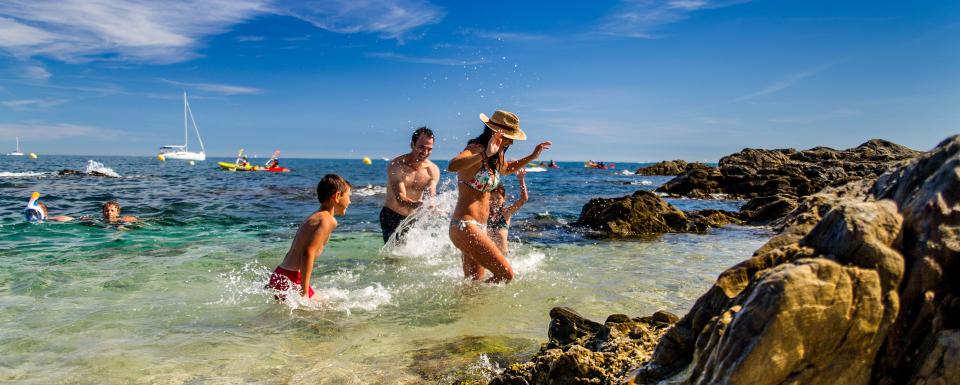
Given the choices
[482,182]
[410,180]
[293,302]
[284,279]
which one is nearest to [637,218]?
[410,180]

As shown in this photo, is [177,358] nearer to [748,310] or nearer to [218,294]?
[218,294]

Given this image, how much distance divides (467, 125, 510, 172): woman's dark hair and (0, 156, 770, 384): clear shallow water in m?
1.46

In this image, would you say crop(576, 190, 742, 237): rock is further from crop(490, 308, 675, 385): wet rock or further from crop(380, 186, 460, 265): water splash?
crop(490, 308, 675, 385): wet rock

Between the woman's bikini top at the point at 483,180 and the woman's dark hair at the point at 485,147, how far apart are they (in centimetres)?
8

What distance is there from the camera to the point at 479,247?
5.79m

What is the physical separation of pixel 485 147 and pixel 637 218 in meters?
7.93

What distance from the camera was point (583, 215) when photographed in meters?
13.6

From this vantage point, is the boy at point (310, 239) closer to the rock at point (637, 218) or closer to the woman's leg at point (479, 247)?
the woman's leg at point (479, 247)

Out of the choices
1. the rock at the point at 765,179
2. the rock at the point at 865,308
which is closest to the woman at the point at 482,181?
the rock at the point at 865,308

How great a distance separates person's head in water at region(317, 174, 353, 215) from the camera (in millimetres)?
5352

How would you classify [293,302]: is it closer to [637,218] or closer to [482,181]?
[482,181]

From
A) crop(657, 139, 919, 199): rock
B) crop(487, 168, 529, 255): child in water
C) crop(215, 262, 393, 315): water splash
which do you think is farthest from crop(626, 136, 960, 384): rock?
crop(657, 139, 919, 199): rock

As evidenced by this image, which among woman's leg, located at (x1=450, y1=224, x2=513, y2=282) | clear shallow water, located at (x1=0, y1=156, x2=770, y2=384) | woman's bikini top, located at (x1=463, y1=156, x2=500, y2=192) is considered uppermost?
woman's bikini top, located at (x1=463, y1=156, x2=500, y2=192)

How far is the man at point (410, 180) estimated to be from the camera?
8320mm
